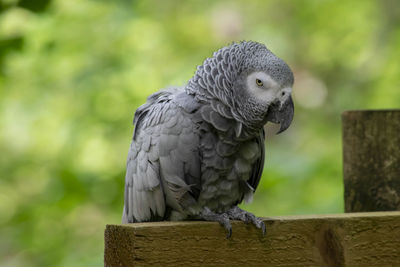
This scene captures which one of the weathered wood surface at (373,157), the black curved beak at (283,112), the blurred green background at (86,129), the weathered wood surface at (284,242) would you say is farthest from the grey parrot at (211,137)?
the blurred green background at (86,129)

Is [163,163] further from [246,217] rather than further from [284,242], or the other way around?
[284,242]

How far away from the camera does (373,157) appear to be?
1.65 meters

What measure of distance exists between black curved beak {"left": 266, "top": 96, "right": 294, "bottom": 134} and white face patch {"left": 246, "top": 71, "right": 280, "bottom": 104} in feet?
0.14

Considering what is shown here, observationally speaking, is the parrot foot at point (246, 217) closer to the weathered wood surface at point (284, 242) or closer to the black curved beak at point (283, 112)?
the weathered wood surface at point (284, 242)

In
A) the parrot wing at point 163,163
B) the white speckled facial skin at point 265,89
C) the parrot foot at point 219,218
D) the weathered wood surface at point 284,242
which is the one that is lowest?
the weathered wood surface at point 284,242

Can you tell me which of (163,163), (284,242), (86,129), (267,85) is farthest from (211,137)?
(86,129)

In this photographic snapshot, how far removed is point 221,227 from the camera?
1.24 metres

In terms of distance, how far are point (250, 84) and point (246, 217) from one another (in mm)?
400

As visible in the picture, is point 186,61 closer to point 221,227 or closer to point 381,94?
point 381,94

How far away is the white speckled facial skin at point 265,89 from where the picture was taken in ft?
4.65

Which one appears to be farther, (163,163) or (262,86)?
(163,163)

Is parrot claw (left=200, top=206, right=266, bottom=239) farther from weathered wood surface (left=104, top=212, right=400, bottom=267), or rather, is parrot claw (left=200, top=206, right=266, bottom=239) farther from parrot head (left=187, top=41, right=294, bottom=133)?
parrot head (left=187, top=41, right=294, bottom=133)

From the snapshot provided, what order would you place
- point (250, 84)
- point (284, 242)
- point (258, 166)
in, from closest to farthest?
point (284, 242) < point (250, 84) < point (258, 166)

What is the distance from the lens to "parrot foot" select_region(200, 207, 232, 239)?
4.06 ft
